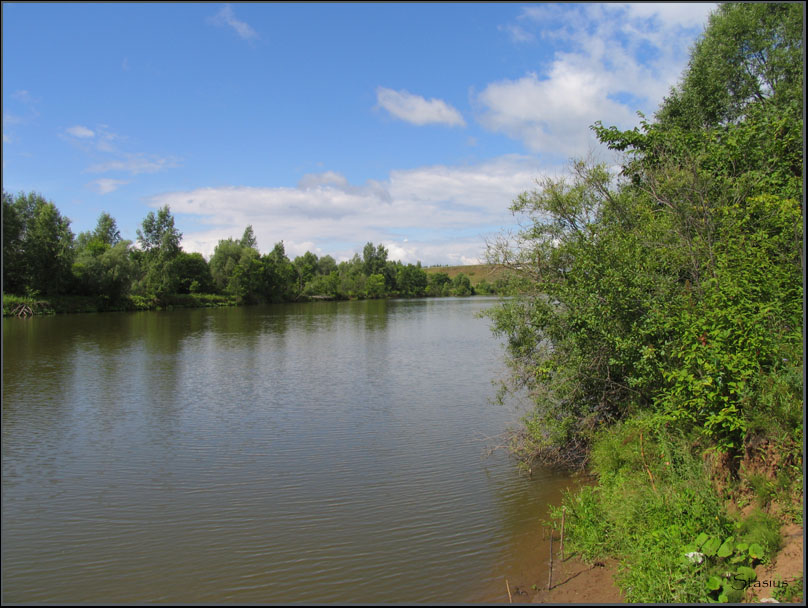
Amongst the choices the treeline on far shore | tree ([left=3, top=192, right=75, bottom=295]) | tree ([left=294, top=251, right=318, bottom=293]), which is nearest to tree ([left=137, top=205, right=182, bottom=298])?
the treeline on far shore

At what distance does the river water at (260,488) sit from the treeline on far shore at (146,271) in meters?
4.57

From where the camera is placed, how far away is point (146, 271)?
66.1m

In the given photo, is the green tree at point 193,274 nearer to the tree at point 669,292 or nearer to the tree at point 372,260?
the tree at point 372,260

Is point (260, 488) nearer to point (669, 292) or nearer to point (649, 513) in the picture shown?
point (649, 513)

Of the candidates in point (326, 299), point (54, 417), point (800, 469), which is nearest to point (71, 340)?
point (54, 417)

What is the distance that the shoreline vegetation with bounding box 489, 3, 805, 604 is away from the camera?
20.7 ft

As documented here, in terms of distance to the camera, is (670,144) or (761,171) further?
(670,144)

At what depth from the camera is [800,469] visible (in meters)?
6.29

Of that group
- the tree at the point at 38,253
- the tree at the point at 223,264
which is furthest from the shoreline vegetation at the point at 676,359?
the tree at the point at 223,264

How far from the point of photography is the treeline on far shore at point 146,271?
5003 centimetres

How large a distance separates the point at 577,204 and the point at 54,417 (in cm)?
1546

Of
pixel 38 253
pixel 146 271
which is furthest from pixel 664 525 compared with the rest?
pixel 146 271

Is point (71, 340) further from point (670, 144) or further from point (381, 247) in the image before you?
point (381, 247)

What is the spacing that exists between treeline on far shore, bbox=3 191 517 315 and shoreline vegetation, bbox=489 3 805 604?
2.41 meters
